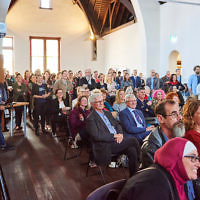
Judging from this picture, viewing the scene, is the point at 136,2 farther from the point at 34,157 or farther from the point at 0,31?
the point at 34,157

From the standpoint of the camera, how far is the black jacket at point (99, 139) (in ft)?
10.6

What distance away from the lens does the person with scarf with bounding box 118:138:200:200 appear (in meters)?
1.25

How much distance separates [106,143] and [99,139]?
0.10 metres

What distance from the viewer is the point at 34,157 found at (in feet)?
14.8

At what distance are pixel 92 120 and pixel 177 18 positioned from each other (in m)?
8.27

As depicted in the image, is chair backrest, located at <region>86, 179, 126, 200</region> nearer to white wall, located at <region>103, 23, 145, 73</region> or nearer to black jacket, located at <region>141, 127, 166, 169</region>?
black jacket, located at <region>141, 127, 166, 169</region>

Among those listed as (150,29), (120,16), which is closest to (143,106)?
(150,29)

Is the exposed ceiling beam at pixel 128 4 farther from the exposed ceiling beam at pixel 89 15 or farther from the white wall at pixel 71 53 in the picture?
the white wall at pixel 71 53

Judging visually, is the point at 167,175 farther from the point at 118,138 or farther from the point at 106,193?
the point at 118,138

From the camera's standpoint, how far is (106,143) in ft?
10.8

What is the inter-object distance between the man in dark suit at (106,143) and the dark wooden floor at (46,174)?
0.41 m

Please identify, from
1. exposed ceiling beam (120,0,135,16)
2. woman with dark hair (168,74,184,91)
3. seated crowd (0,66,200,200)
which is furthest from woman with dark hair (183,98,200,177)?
exposed ceiling beam (120,0,135,16)

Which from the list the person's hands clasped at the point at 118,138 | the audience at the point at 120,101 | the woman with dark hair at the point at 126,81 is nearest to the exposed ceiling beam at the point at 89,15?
the woman with dark hair at the point at 126,81

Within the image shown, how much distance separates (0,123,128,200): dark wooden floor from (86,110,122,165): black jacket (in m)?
0.40
